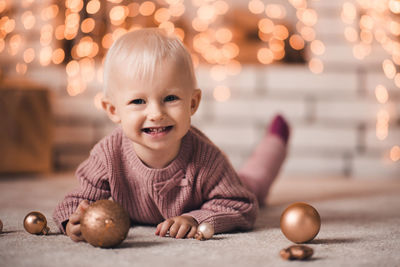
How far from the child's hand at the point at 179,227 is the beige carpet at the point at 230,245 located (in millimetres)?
17

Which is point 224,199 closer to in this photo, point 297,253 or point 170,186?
point 170,186

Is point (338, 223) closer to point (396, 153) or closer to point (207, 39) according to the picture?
point (396, 153)

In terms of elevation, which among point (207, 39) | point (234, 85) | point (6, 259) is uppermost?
point (207, 39)

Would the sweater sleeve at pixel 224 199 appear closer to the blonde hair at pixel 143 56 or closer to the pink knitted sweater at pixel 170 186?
the pink knitted sweater at pixel 170 186

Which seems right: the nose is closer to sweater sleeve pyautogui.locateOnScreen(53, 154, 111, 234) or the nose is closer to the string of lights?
sweater sleeve pyautogui.locateOnScreen(53, 154, 111, 234)

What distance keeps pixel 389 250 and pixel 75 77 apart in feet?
5.10

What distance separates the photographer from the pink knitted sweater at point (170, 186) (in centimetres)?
93

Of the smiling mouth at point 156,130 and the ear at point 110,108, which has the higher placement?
the ear at point 110,108

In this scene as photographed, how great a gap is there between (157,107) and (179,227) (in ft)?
0.73

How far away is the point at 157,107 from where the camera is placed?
83 centimetres

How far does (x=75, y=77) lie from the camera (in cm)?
200

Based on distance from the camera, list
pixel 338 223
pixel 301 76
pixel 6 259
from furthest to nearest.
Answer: pixel 301 76, pixel 338 223, pixel 6 259

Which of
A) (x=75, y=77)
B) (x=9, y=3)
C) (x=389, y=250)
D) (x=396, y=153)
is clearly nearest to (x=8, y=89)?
(x=75, y=77)

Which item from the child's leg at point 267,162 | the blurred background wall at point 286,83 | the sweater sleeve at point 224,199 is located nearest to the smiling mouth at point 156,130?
the sweater sleeve at point 224,199
